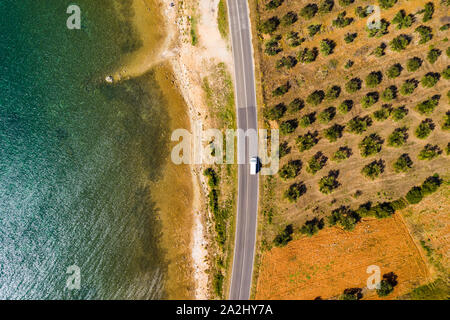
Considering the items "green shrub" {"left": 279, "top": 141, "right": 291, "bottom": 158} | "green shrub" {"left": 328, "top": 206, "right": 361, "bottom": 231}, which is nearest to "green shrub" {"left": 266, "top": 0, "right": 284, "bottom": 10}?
"green shrub" {"left": 279, "top": 141, "right": 291, "bottom": 158}

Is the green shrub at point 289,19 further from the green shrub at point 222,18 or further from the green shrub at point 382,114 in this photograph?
the green shrub at point 382,114

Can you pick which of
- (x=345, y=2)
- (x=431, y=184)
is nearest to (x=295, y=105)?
(x=345, y=2)

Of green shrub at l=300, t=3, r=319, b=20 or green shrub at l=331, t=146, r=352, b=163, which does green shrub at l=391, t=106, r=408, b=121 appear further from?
green shrub at l=300, t=3, r=319, b=20

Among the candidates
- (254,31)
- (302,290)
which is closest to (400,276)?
(302,290)

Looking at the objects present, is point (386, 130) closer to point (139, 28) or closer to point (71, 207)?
point (139, 28)

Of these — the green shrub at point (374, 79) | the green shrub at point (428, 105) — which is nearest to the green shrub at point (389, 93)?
the green shrub at point (374, 79)

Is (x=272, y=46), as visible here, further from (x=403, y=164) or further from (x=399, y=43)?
(x=403, y=164)
